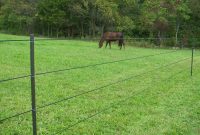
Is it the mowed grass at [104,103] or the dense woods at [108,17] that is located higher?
the dense woods at [108,17]

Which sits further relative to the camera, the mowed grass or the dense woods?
the dense woods

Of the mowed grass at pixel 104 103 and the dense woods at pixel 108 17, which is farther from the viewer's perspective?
the dense woods at pixel 108 17

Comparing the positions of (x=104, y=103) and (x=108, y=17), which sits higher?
(x=108, y=17)

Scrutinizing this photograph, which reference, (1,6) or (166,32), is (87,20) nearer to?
(166,32)

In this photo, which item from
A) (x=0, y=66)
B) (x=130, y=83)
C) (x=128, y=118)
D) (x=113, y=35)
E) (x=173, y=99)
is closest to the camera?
(x=128, y=118)

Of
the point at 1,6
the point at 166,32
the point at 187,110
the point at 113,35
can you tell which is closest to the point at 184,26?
the point at 166,32

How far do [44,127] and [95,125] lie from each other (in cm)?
88

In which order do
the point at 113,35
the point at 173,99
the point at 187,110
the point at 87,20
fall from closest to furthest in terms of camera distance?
the point at 187,110
the point at 173,99
the point at 113,35
the point at 87,20

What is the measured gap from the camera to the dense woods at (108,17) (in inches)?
1462

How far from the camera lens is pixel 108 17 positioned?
1471 inches

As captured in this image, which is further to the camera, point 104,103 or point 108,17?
point 108,17

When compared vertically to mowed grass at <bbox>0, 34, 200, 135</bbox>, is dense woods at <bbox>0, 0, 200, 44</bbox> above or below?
above

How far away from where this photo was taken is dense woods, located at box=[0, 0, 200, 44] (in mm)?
37125

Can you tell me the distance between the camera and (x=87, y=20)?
40.9 m
